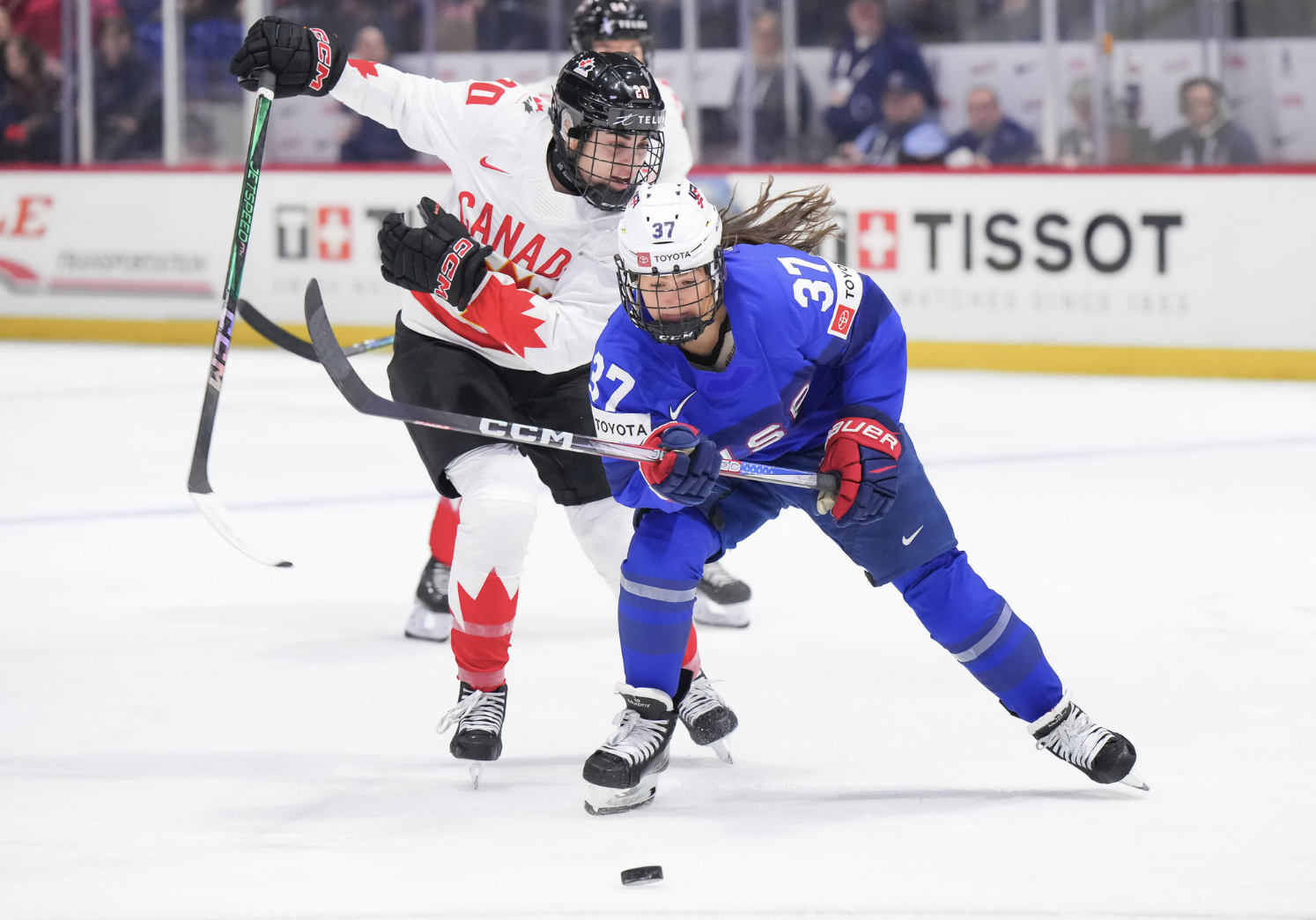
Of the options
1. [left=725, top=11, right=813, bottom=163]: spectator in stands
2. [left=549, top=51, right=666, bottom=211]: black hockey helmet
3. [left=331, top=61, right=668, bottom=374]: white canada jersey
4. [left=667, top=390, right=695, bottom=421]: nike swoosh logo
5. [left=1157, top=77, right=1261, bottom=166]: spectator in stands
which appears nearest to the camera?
[left=667, top=390, right=695, bottom=421]: nike swoosh logo

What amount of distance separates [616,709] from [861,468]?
0.80 meters

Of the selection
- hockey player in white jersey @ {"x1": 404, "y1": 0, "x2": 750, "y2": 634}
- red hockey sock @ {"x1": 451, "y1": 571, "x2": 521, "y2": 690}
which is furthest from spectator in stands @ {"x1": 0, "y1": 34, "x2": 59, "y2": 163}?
red hockey sock @ {"x1": 451, "y1": 571, "x2": 521, "y2": 690}

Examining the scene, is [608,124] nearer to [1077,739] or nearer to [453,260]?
[453,260]

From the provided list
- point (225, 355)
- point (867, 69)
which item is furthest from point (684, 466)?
point (867, 69)

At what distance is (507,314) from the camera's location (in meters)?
2.89

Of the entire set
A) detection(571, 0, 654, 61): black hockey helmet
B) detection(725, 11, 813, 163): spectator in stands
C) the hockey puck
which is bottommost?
the hockey puck

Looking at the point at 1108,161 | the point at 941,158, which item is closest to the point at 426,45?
the point at 941,158

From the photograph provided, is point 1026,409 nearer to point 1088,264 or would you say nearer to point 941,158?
point 1088,264

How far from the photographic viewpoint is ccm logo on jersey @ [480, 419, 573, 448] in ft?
8.87

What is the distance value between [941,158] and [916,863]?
19.5ft

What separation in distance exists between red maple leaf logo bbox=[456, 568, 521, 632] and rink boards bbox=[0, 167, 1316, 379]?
4485 millimetres

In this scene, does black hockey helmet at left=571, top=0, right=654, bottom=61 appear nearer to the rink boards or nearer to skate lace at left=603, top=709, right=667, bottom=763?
skate lace at left=603, top=709, right=667, bottom=763

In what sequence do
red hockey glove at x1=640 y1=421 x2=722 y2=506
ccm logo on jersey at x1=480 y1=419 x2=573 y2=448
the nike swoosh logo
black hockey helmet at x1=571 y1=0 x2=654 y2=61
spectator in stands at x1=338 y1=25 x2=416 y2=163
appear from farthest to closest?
spectator in stands at x1=338 y1=25 x2=416 y2=163
black hockey helmet at x1=571 y1=0 x2=654 y2=61
ccm logo on jersey at x1=480 y1=419 x2=573 y2=448
the nike swoosh logo
red hockey glove at x1=640 y1=421 x2=722 y2=506

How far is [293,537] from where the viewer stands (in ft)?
15.1
